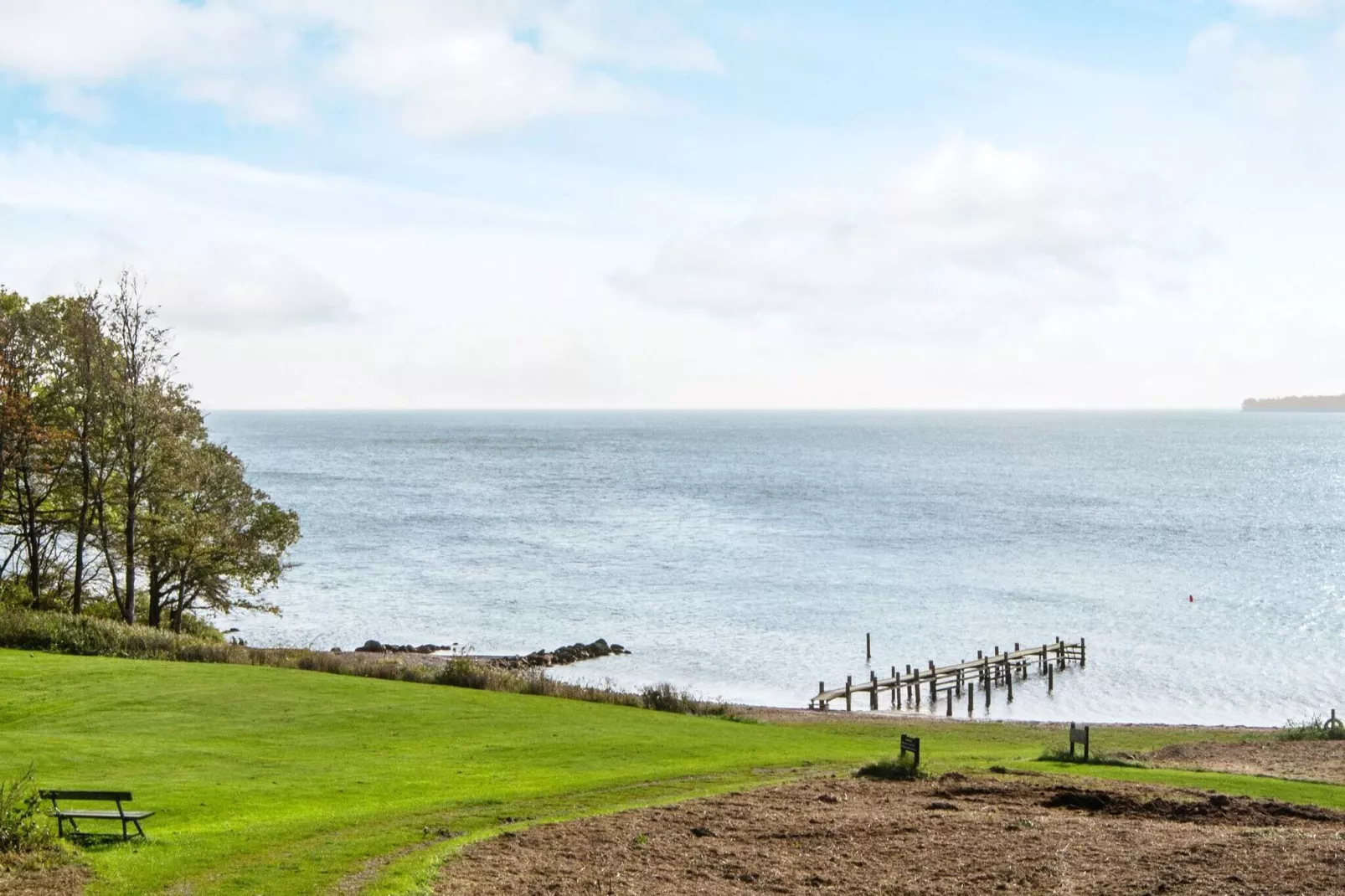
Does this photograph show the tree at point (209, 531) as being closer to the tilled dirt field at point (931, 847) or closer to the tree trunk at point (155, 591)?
the tree trunk at point (155, 591)

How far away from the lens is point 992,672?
54188 millimetres

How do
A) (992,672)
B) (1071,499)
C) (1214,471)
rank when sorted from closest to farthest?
(992,672)
(1071,499)
(1214,471)

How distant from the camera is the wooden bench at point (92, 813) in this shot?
50.9ft

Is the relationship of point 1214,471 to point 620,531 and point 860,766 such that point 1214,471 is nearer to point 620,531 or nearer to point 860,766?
point 620,531

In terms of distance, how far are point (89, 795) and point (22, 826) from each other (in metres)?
1.26

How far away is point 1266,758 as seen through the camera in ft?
92.9

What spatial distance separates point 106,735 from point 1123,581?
210 ft

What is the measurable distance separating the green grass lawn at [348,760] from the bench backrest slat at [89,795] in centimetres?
77

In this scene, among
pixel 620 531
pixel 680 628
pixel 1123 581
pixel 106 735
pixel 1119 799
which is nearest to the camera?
pixel 1119 799

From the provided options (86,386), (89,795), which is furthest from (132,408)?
(89,795)

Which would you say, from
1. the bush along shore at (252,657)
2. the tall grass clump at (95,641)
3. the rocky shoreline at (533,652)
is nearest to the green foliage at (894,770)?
the bush along shore at (252,657)

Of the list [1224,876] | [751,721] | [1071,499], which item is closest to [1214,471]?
[1071,499]

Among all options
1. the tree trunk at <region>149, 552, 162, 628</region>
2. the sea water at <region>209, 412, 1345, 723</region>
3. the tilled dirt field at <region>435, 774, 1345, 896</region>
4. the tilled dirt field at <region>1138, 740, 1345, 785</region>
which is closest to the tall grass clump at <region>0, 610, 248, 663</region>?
the tree trunk at <region>149, 552, 162, 628</region>

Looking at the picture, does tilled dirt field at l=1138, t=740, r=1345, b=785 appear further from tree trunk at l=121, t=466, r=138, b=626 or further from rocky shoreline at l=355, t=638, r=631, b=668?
tree trunk at l=121, t=466, r=138, b=626
